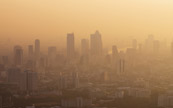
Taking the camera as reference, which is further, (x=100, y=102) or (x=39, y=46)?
(x=39, y=46)

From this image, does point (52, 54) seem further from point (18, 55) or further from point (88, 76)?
point (88, 76)

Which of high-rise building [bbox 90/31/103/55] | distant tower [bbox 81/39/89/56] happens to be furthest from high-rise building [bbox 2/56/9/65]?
high-rise building [bbox 90/31/103/55]

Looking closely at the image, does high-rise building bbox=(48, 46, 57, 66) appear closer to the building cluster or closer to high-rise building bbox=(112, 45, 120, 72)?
the building cluster

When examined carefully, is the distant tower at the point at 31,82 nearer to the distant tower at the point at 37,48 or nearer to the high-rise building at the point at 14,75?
the high-rise building at the point at 14,75

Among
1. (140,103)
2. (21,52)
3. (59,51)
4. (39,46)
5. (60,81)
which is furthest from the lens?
(59,51)

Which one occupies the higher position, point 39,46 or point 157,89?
point 39,46

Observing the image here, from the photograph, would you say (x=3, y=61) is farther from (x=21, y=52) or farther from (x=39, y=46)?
(x=39, y=46)

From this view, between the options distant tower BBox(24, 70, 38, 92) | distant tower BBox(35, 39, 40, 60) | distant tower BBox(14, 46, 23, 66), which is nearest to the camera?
distant tower BBox(24, 70, 38, 92)

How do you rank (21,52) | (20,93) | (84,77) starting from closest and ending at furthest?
1. (20,93)
2. (84,77)
3. (21,52)

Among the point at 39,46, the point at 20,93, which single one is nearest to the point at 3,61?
the point at 39,46
